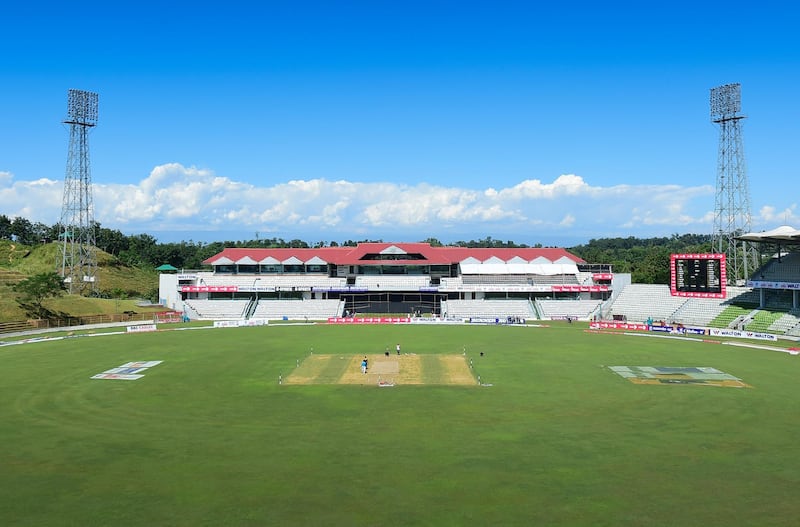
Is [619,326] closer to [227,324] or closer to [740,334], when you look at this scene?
[740,334]

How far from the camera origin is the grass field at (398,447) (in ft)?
66.8

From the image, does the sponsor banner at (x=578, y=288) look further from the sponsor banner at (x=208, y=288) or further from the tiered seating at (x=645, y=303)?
the sponsor banner at (x=208, y=288)

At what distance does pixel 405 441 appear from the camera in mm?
27922

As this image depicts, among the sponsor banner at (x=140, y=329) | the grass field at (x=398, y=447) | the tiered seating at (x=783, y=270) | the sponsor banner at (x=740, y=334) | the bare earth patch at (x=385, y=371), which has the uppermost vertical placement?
the tiered seating at (x=783, y=270)

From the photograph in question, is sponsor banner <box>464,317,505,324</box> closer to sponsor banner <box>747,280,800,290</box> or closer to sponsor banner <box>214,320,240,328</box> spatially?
sponsor banner <box>214,320,240,328</box>

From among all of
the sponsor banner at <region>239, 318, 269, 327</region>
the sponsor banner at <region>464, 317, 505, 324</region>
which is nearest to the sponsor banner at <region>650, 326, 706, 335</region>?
the sponsor banner at <region>464, 317, 505, 324</region>

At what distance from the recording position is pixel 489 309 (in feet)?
302

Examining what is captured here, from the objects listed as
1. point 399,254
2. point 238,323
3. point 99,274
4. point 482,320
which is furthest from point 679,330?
point 99,274

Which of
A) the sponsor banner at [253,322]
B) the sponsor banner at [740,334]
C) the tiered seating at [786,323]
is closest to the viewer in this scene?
the sponsor banner at [740,334]

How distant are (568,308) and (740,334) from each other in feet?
93.5

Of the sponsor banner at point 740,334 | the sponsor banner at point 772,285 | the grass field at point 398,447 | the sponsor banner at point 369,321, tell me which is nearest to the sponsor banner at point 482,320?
the sponsor banner at point 369,321

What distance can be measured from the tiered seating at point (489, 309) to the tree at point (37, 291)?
171 ft

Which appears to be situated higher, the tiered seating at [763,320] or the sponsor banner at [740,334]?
the tiered seating at [763,320]

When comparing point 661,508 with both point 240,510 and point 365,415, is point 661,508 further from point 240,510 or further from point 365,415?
point 365,415
